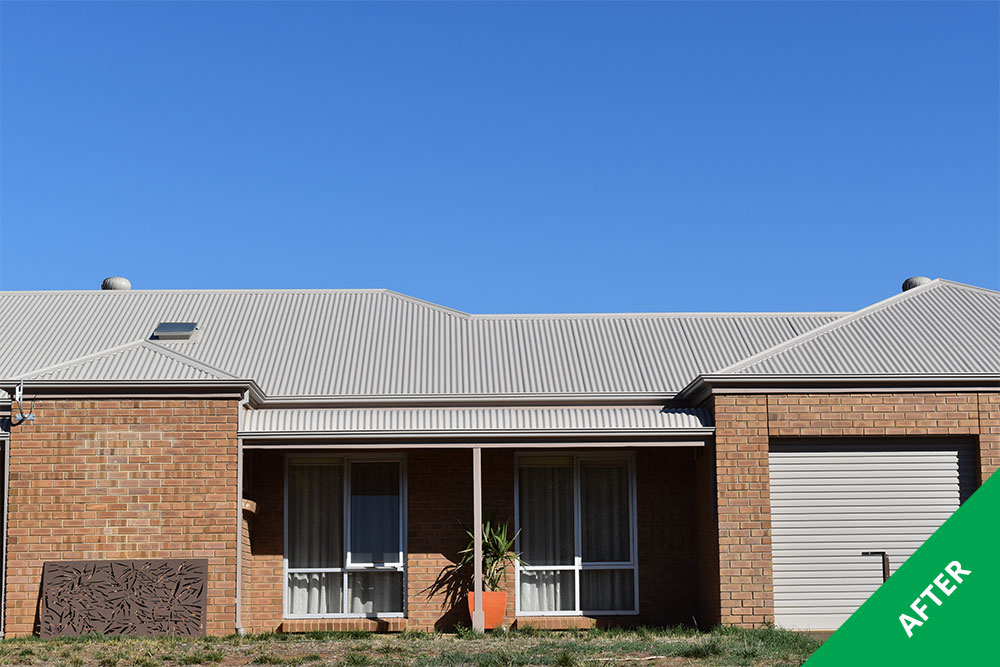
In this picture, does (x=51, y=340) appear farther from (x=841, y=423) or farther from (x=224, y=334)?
(x=841, y=423)

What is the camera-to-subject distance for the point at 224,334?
22.0m

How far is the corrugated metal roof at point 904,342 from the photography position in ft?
59.6

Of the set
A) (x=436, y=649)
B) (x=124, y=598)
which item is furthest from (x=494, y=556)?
(x=124, y=598)

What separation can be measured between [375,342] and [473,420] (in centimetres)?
382

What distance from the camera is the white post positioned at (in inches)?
690

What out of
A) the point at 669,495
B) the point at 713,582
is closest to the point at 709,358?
the point at 669,495

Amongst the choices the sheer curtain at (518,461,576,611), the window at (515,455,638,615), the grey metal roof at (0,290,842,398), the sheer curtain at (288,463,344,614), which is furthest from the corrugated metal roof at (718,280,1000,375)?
the sheer curtain at (288,463,344,614)

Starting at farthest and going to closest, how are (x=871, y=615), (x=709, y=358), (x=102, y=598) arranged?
(x=709, y=358)
(x=102, y=598)
(x=871, y=615)

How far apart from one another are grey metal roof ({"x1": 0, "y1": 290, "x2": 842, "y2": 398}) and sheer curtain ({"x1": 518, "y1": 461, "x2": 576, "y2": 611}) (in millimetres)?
1325

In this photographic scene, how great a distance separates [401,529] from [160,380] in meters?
4.20

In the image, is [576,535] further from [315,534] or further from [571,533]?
[315,534]

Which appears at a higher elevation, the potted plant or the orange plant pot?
the potted plant

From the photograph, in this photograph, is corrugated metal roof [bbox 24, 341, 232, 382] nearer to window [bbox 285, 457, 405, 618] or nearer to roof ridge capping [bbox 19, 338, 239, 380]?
roof ridge capping [bbox 19, 338, 239, 380]

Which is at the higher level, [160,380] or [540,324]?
[540,324]
